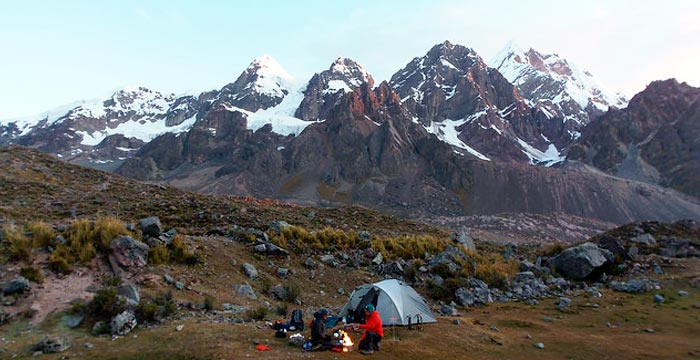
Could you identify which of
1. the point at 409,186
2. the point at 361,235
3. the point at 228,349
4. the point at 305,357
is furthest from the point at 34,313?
the point at 409,186

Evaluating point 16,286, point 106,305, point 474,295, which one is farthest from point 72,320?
point 474,295

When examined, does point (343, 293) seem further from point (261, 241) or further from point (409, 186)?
point (409, 186)

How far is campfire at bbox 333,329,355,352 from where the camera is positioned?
12509 millimetres

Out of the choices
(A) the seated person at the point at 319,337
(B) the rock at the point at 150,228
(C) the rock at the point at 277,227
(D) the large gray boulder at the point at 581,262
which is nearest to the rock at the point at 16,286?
(B) the rock at the point at 150,228

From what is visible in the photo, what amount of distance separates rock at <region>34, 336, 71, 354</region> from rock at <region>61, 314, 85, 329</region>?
1.50 metres

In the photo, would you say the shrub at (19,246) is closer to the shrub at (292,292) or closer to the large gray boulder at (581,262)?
the shrub at (292,292)

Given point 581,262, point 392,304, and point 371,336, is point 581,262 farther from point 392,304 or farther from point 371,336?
point 371,336

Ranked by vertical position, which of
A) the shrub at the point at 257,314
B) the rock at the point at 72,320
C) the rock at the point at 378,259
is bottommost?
the shrub at the point at 257,314

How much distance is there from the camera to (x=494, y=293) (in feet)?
76.6

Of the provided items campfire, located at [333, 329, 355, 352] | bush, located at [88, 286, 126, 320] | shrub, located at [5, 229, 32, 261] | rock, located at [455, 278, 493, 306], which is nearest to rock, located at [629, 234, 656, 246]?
rock, located at [455, 278, 493, 306]

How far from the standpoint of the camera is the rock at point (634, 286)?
78.4ft

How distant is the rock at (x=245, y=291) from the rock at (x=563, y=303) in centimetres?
1414

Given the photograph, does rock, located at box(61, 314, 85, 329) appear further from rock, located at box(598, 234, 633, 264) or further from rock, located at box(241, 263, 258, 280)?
rock, located at box(598, 234, 633, 264)

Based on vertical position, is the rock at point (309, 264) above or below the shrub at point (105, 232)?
below
